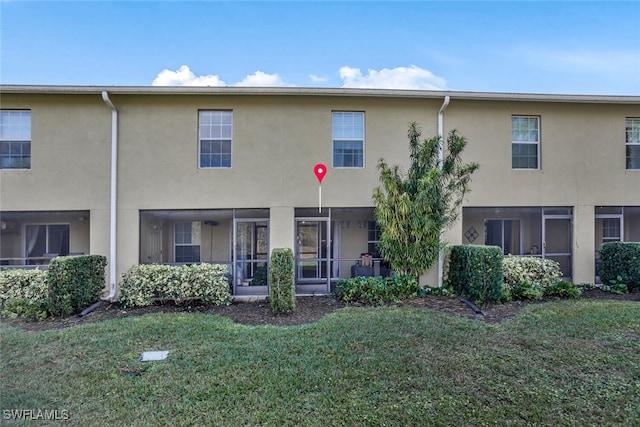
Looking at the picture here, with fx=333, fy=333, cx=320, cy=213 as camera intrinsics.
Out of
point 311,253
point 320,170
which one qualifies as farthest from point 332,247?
point 320,170

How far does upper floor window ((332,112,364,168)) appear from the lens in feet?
29.5

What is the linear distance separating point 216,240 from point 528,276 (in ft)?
29.3

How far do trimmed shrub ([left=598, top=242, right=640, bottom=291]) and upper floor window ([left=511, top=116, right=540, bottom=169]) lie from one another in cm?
288

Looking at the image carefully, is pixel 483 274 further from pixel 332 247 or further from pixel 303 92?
pixel 303 92

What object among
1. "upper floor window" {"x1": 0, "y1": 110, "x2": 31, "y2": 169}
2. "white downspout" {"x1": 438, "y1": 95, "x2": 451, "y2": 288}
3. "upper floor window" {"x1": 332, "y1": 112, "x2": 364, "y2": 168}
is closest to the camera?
"upper floor window" {"x1": 0, "y1": 110, "x2": 31, "y2": 169}

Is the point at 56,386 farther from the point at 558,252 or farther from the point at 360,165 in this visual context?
the point at 558,252

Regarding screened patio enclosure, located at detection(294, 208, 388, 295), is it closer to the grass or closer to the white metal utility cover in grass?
the grass

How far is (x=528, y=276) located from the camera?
826 cm

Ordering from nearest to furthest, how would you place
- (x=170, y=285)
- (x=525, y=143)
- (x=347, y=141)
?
(x=170, y=285), (x=347, y=141), (x=525, y=143)

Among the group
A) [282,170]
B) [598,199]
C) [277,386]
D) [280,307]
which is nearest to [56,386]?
[277,386]

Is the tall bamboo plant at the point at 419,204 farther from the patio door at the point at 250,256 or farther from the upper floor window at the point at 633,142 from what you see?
the upper floor window at the point at 633,142

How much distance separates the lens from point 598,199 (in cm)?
945

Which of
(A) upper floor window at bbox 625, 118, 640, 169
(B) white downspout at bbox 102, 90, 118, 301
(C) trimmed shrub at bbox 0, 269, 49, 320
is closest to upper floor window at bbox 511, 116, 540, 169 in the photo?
(A) upper floor window at bbox 625, 118, 640, 169

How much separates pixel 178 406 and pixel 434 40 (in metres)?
11.7
